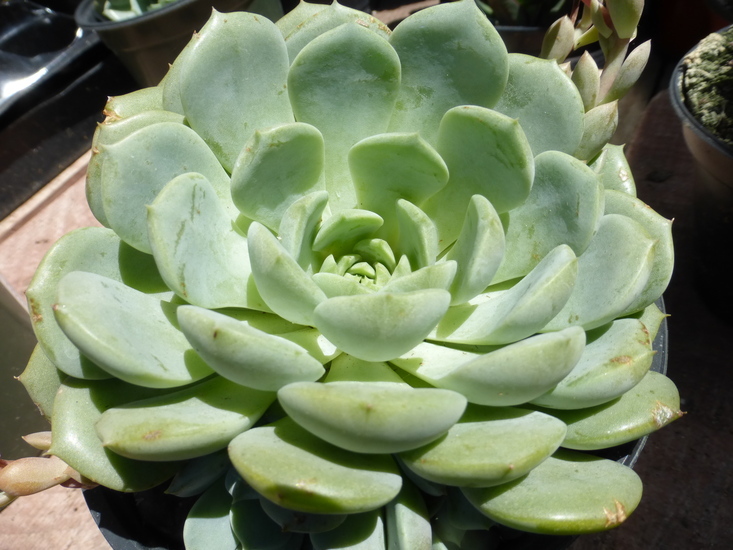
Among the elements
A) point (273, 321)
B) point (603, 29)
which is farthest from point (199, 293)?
point (603, 29)

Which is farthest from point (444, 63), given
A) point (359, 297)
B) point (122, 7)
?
point (122, 7)

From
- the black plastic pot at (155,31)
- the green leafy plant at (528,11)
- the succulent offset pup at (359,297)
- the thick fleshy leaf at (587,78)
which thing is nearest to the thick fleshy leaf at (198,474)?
the succulent offset pup at (359,297)

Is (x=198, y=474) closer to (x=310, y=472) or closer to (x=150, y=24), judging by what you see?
(x=310, y=472)

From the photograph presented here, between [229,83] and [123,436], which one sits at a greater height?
[229,83]

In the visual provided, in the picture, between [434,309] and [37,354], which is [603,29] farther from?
[37,354]

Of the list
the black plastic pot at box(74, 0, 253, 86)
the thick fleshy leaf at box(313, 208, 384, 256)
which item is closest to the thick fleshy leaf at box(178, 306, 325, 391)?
the thick fleshy leaf at box(313, 208, 384, 256)

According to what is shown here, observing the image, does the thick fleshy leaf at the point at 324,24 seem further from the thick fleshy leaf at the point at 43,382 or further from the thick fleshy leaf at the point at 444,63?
the thick fleshy leaf at the point at 43,382

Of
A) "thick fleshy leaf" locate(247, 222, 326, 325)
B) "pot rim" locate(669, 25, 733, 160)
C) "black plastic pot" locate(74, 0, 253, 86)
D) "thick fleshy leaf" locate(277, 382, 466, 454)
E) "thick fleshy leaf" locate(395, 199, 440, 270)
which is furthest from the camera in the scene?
"black plastic pot" locate(74, 0, 253, 86)

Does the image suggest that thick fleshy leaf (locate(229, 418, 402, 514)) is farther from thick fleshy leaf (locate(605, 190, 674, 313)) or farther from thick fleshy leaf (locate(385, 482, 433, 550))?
thick fleshy leaf (locate(605, 190, 674, 313))
